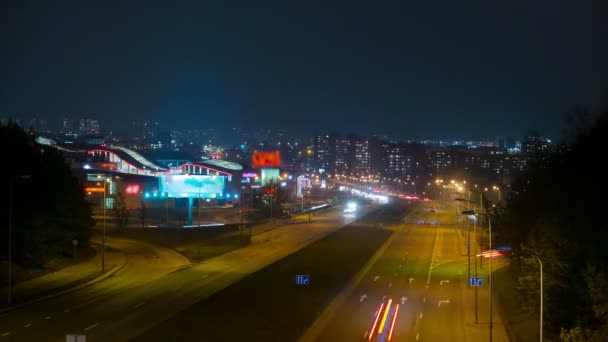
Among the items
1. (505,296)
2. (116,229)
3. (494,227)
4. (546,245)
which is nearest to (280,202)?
(116,229)

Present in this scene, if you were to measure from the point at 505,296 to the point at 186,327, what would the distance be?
56.7 ft

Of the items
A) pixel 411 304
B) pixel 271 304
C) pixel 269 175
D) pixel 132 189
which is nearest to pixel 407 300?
pixel 411 304

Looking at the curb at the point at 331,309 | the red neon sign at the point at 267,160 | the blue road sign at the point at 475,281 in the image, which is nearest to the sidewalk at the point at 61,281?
the curb at the point at 331,309

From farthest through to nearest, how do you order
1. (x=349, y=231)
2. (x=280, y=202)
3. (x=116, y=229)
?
1. (x=280, y=202)
2. (x=349, y=231)
3. (x=116, y=229)

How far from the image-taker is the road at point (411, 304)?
80.0 feet

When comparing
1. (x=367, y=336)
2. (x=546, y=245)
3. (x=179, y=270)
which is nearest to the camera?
(x=367, y=336)

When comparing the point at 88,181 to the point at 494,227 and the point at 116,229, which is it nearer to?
the point at 116,229

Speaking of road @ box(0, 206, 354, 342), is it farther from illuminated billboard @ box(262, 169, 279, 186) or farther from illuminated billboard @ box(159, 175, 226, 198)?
illuminated billboard @ box(262, 169, 279, 186)

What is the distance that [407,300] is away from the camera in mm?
30812

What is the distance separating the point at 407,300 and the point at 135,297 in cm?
1197

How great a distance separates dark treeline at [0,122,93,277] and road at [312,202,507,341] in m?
17.7

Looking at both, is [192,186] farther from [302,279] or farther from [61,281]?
[302,279]

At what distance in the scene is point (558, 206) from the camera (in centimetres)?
3184

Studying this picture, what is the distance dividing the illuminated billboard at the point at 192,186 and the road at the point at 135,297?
52.4 ft
